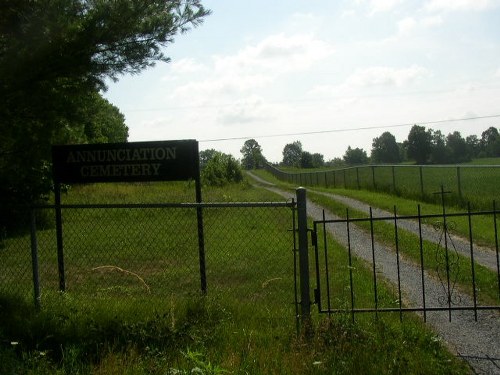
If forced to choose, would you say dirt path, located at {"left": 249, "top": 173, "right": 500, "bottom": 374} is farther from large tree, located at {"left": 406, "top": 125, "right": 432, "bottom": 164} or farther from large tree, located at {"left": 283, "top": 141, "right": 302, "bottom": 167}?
large tree, located at {"left": 283, "top": 141, "right": 302, "bottom": 167}

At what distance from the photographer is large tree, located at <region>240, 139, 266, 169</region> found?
126 meters

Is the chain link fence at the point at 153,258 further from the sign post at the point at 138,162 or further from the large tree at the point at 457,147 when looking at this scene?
the large tree at the point at 457,147

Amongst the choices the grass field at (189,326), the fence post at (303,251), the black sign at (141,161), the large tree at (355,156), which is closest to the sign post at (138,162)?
the black sign at (141,161)

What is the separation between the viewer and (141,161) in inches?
284

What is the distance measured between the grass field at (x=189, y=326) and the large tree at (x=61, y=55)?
6.73ft

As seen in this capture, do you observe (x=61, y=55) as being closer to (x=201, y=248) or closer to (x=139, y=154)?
(x=139, y=154)

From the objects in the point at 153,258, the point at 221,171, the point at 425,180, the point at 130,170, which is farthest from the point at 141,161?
the point at 221,171

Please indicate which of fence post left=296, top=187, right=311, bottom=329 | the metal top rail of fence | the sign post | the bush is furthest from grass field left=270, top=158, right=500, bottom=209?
the bush

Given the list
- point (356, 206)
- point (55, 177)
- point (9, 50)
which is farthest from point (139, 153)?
point (356, 206)

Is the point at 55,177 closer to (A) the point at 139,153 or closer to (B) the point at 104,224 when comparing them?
(A) the point at 139,153

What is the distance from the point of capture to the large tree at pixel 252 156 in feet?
414

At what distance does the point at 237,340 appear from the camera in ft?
18.2

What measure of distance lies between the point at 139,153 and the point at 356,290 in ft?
11.2

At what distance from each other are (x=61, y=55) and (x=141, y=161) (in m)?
1.66
